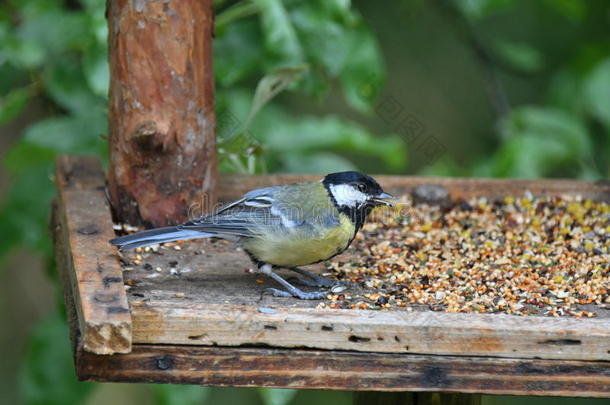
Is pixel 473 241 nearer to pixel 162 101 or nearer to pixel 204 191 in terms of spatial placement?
pixel 204 191

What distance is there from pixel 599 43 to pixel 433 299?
3.03 meters

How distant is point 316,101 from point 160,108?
1.64 m

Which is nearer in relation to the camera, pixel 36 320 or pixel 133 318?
pixel 133 318

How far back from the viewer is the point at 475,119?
550 cm

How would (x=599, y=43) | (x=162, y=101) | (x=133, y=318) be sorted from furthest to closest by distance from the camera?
(x=599, y=43)
(x=162, y=101)
(x=133, y=318)

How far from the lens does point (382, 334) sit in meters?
2.19

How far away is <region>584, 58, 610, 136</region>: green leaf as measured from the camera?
4.16 m

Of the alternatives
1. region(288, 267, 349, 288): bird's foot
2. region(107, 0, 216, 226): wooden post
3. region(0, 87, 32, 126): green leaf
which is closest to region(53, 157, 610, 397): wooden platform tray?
region(288, 267, 349, 288): bird's foot

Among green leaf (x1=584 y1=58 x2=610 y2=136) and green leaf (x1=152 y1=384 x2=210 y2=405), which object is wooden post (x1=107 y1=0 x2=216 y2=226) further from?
green leaf (x1=584 y1=58 x2=610 y2=136)

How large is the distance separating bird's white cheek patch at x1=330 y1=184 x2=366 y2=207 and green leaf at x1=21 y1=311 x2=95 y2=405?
149 cm

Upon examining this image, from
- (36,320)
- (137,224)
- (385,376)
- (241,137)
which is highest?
(241,137)

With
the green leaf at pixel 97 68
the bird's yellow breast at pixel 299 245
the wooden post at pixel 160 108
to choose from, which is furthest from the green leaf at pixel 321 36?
the bird's yellow breast at pixel 299 245

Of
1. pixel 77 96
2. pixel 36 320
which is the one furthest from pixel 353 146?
pixel 36 320

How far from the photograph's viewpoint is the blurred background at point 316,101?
360 cm
